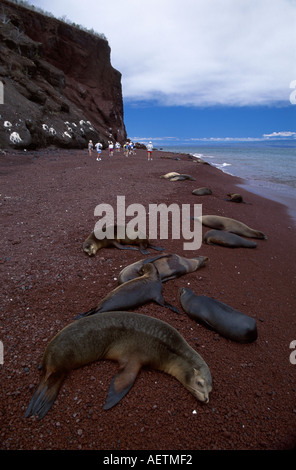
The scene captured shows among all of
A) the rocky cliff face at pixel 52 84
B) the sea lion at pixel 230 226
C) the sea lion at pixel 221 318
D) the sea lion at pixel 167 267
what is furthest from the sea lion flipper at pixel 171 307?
the rocky cliff face at pixel 52 84

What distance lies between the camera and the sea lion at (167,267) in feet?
12.4

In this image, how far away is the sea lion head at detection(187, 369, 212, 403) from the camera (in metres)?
2.27

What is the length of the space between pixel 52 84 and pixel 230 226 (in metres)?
24.9

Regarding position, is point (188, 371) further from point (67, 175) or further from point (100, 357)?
point (67, 175)

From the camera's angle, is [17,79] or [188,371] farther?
[17,79]

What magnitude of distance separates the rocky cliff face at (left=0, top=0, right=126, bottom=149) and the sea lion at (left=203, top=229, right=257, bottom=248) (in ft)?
48.4

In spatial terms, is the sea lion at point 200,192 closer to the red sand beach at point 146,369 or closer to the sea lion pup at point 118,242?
the red sand beach at point 146,369

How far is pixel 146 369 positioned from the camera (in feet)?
8.30

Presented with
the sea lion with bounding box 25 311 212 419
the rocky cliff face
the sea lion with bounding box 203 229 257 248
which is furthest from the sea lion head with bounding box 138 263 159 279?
the rocky cliff face

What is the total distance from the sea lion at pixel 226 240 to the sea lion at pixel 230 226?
0.60 meters

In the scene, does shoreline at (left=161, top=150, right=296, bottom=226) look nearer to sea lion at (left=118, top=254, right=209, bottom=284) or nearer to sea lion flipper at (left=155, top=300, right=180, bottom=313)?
sea lion at (left=118, top=254, right=209, bottom=284)

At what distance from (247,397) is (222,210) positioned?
6009 mm

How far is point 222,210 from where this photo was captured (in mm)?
7801

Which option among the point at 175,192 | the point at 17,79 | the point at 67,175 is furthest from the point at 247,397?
the point at 17,79
